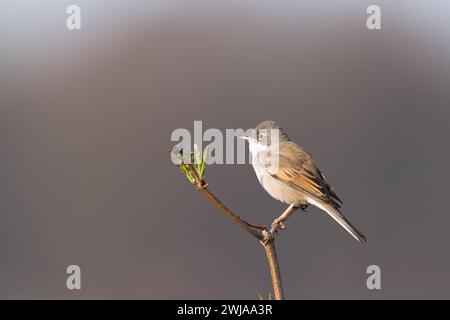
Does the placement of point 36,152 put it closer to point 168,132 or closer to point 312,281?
point 168,132

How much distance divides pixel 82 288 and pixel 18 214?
13.1 ft

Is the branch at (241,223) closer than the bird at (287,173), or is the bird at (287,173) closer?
the branch at (241,223)

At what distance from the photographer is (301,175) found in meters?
5.21

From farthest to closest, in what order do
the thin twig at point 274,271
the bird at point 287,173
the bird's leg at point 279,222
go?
the bird at point 287,173, the bird's leg at point 279,222, the thin twig at point 274,271

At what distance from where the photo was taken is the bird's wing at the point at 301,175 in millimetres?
Answer: 5062

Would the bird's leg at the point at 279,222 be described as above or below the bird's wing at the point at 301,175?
below

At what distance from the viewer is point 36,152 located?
13.6m

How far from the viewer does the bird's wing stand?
16.6 feet

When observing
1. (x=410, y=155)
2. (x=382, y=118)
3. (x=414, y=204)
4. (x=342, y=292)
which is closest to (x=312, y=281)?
(x=342, y=292)

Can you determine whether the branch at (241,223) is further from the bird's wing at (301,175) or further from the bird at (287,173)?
the bird's wing at (301,175)

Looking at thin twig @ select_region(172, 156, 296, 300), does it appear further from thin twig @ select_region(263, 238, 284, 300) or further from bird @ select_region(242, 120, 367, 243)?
bird @ select_region(242, 120, 367, 243)

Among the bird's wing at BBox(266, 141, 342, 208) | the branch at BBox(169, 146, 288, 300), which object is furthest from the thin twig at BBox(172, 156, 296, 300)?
the bird's wing at BBox(266, 141, 342, 208)

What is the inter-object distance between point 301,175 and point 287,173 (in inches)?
4.7

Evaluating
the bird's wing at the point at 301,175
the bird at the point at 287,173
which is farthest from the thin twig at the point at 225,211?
the bird's wing at the point at 301,175
